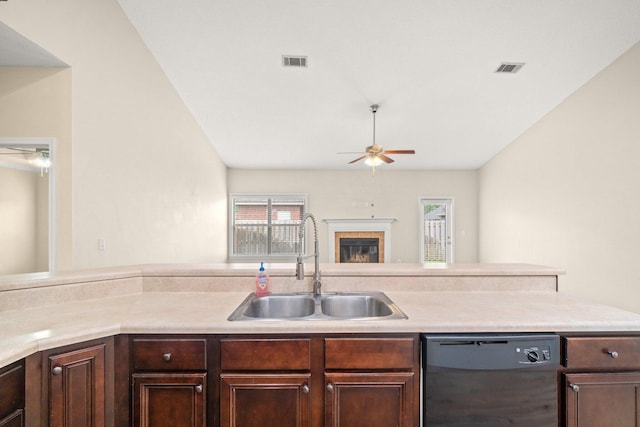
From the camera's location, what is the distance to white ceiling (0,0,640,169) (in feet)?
9.43

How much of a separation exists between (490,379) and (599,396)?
48 centimetres

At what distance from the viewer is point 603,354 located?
4.00ft

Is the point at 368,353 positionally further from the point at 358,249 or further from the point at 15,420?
the point at 358,249

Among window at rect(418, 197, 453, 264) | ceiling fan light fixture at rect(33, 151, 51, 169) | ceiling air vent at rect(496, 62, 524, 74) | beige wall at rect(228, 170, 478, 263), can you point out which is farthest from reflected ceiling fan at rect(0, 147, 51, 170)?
window at rect(418, 197, 453, 264)

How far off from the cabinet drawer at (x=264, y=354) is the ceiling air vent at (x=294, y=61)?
328 cm

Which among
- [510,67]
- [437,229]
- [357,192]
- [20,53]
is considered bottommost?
[437,229]

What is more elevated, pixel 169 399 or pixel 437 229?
pixel 437 229

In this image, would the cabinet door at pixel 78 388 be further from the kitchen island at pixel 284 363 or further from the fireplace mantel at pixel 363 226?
the fireplace mantel at pixel 363 226

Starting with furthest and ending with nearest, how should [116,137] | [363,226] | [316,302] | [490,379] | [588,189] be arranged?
[363,226] < [588,189] < [116,137] < [316,302] < [490,379]

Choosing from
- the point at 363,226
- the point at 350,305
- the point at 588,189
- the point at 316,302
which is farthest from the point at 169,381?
the point at 363,226

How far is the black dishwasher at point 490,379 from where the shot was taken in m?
1.19

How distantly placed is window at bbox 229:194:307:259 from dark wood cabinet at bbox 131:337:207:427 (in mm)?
5798

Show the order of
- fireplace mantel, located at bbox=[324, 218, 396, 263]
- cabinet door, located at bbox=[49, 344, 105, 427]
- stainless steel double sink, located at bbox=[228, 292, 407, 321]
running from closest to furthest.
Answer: cabinet door, located at bbox=[49, 344, 105, 427] → stainless steel double sink, located at bbox=[228, 292, 407, 321] → fireplace mantel, located at bbox=[324, 218, 396, 263]

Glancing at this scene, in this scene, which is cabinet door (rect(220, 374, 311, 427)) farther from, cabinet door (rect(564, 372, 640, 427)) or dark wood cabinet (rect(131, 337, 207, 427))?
cabinet door (rect(564, 372, 640, 427))
